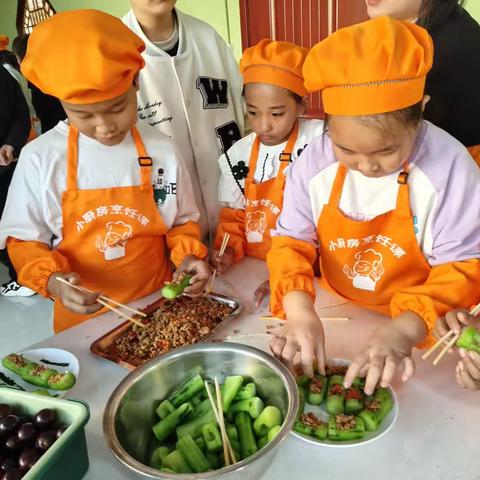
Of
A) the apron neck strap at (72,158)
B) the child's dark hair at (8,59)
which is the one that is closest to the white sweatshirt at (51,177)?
the apron neck strap at (72,158)

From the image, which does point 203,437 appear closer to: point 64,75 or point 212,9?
point 64,75

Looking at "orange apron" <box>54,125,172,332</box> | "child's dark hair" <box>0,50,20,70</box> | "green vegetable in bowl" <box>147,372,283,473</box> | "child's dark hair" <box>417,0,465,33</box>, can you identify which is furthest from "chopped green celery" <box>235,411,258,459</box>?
"child's dark hair" <box>0,50,20,70</box>

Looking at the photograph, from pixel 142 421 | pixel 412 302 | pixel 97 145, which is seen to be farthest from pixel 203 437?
pixel 97 145

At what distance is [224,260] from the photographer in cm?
169

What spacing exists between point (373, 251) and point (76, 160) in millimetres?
934

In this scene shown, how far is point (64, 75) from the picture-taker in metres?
1.21

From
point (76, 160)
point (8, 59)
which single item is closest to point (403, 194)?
point (76, 160)

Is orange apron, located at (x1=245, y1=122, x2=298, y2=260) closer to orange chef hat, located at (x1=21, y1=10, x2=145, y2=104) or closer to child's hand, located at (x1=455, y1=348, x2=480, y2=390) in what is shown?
orange chef hat, located at (x1=21, y1=10, x2=145, y2=104)

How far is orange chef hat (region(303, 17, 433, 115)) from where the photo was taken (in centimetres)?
99

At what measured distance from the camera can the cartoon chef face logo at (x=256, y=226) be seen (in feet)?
5.95

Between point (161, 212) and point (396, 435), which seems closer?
point (396, 435)

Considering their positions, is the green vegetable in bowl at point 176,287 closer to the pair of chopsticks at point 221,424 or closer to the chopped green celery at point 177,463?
the pair of chopsticks at point 221,424

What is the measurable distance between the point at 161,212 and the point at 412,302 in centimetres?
86

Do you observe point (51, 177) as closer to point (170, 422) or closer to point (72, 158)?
point (72, 158)
